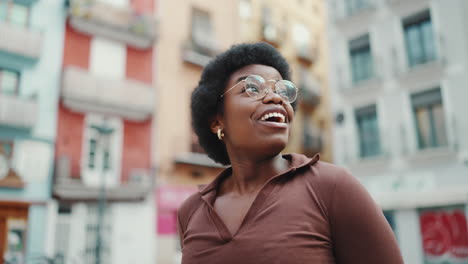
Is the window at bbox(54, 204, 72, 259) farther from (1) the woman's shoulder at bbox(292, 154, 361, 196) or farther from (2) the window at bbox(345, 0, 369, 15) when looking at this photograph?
(2) the window at bbox(345, 0, 369, 15)

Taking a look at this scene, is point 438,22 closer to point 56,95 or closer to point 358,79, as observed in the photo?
point 358,79

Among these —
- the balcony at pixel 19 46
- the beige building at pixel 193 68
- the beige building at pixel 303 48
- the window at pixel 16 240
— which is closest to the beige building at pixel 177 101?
the beige building at pixel 193 68

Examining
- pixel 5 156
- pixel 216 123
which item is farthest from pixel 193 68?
pixel 216 123

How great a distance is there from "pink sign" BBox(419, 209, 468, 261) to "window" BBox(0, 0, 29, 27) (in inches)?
369

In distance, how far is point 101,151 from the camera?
1011cm

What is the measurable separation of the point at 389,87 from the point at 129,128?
651cm

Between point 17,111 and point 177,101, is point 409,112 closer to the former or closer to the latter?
point 177,101

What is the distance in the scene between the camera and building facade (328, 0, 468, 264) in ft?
29.1

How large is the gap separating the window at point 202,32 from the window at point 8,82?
16.9 ft

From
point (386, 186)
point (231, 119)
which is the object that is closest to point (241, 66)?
point (231, 119)

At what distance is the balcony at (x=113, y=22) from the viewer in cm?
989

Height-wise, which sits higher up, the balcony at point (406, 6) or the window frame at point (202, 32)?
the window frame at point (202, 32)

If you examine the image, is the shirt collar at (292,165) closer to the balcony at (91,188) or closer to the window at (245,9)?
the balcony at (91,188)

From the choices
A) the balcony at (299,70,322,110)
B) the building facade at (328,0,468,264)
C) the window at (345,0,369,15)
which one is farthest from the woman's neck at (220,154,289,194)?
the balcony at (299,70,322,110)
